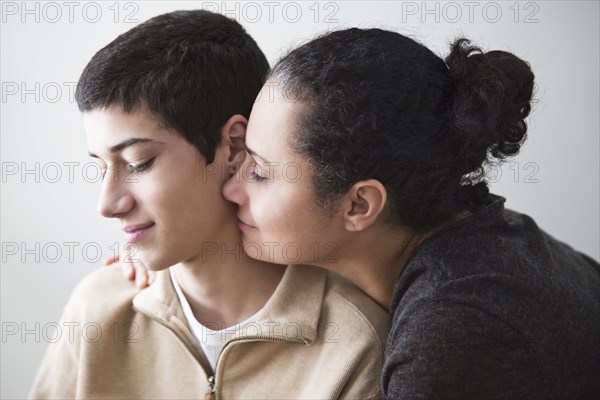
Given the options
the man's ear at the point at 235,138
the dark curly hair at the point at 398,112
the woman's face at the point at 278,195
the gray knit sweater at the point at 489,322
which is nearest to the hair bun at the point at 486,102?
the dark curly hair at the point at 398,112

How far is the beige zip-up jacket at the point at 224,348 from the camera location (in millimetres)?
1167

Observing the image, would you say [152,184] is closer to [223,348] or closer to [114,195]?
[114,195]

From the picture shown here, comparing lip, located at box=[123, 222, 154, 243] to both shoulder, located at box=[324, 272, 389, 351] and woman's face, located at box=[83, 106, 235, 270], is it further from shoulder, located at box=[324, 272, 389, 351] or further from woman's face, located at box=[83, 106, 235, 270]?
shoulder, located at box=[324, 272, 389, 351]

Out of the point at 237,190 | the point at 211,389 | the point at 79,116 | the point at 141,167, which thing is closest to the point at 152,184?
the point at 141,167

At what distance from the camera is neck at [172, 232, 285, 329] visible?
4.09 feet

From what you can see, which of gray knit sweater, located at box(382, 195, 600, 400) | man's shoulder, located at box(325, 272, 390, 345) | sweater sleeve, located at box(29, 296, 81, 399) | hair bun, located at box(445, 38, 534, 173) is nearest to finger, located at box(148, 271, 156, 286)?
sweater sleeve, located at box(29, 296, 81, 399)

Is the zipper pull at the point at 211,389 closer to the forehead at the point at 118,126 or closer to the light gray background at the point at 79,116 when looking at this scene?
the forehead at the point at 118,126

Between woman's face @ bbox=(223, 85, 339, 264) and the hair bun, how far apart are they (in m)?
0.25

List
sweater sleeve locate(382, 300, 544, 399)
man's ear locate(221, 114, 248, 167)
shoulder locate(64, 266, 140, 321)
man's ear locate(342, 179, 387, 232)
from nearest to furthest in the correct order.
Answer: sweater sleeve locate(382, 300, 544, 399) → man's ear locate(342, 179, 387, 232) → man's ear locate(221, 114, 248, 167) → shoulder locate(64, 266, 140, 321)

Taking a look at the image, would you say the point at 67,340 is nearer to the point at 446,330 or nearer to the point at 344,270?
the point at 344,270

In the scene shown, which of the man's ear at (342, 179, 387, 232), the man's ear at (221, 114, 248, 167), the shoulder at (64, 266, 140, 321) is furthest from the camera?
the shoulder at (64, 266, 140, 321)

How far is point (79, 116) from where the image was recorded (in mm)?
1801

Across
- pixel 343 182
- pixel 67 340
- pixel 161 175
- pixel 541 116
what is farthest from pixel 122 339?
pixel 541 116

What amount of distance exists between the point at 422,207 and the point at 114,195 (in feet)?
1.64
